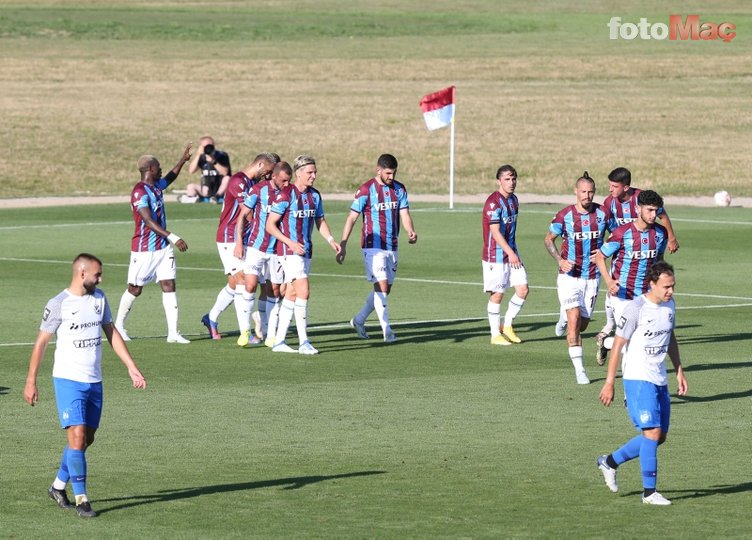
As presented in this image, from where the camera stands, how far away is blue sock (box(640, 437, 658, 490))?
12.3 metres

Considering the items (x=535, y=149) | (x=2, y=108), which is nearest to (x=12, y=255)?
(x=535, y=149)

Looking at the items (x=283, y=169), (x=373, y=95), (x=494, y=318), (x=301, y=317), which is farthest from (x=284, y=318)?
(x=373, y=95)

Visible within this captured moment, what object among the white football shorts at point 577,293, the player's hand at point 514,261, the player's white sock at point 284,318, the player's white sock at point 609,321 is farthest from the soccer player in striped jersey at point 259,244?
the player's white sock at point 609,321

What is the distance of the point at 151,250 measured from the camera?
70.1ft

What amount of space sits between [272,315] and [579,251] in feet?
14.2

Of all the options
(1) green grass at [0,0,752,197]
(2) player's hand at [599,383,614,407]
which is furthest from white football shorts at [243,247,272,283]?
(1) green grass at [0,0,752,197]

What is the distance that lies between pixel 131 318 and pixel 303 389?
6.71 meters

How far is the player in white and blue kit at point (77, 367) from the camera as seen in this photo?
12.1 m

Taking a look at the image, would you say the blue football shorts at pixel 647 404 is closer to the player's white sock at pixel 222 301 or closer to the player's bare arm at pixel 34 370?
the player's bare arm at pixel 34 370

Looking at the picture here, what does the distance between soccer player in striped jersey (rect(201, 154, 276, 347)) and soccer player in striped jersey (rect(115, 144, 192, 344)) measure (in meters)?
0.72

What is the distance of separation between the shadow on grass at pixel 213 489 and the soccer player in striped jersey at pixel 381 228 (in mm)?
8231

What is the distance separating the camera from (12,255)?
108 feet

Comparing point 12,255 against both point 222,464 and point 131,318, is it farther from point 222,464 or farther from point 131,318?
point 222,464

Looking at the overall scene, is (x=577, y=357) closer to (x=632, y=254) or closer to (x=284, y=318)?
(x=632, y=254)
